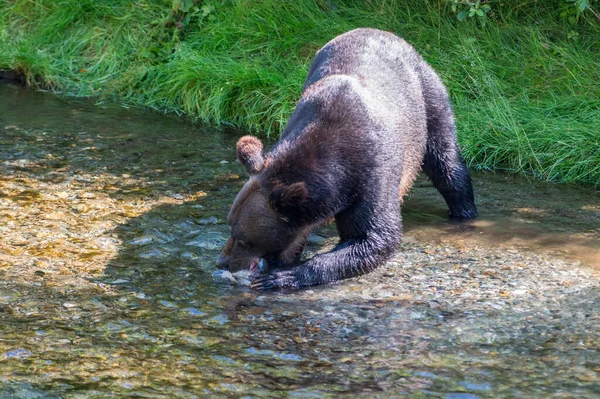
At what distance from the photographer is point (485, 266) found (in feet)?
19.3

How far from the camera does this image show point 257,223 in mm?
5484

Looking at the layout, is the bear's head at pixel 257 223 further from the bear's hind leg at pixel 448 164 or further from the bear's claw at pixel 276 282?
the bear's hind leg at pixel 448 164

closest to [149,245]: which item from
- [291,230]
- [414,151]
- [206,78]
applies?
[291,230]

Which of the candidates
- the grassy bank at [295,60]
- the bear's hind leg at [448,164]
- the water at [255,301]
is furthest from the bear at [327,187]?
the grassy bank at [295,60]

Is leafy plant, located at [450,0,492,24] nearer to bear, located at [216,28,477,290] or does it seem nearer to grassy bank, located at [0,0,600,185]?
grassy bank, located at [0,0,600,185]

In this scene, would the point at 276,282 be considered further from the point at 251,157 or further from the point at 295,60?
the point at 295,60

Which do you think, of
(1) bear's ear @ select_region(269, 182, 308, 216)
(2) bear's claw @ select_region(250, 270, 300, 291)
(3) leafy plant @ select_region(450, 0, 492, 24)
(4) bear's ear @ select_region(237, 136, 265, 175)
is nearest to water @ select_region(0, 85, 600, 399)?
(2) bear's claw @ select_region(250, 270, 300, 291)

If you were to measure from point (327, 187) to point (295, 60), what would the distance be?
4.52 metres

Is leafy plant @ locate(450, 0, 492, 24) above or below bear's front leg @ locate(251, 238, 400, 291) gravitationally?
above

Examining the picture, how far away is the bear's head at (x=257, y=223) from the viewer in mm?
5469

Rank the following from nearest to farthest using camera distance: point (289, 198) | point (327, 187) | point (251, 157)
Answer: point (289, 198), point (327, 187), point (251, 157)

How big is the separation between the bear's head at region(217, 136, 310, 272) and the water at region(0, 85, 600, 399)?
0.56 ft

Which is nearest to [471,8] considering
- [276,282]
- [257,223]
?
[257,223]

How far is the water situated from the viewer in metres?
4.28
